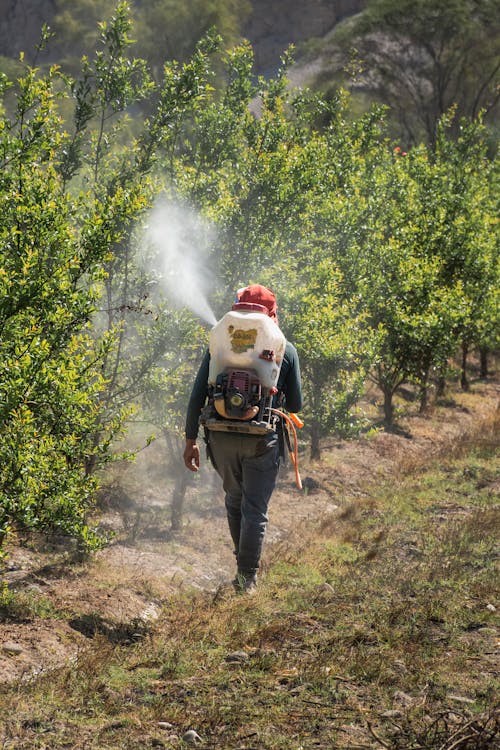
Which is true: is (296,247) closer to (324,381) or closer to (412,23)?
(324,381)

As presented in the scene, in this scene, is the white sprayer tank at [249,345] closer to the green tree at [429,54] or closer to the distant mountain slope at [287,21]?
the green tree at [429,54]

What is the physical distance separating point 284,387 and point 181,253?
4.67m

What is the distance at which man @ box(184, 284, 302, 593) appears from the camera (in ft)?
21.7

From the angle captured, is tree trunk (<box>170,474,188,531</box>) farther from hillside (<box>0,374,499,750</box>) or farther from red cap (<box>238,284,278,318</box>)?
red cap (<box>238,284,278,318</box>)

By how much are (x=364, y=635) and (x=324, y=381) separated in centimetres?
838

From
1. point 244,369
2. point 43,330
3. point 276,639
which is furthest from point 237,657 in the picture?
point 43,330

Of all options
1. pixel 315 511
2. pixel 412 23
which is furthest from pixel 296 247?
pixel 412 23

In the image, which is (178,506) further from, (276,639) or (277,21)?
(277,21)

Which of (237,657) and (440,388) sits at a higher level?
(440,388)

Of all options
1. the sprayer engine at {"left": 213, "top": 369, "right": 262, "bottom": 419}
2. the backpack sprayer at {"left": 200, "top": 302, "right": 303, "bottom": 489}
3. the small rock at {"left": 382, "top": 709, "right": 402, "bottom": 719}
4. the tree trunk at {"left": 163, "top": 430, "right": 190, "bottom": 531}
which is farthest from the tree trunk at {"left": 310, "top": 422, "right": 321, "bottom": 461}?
the small rock at {"left": 382, "top": 709, "right": 402, "bottom": 719}

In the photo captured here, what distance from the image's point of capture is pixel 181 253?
36.1ft

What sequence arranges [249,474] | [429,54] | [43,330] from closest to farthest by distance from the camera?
[43,330], [249,474], [429,54]

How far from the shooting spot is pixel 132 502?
12.1m

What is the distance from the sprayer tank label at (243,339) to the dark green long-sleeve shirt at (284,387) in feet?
1.70
